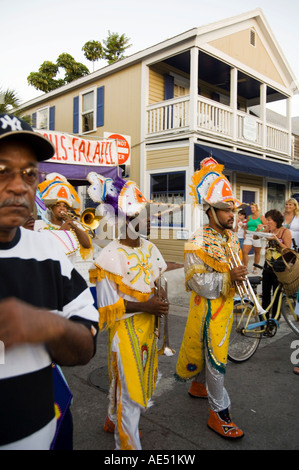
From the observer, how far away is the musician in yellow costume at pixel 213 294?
291cm

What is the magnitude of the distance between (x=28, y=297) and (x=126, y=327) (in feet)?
4.83

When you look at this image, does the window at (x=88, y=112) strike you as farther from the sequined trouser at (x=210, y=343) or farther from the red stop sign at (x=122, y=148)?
the sequined trouser at (x=210, y=343)

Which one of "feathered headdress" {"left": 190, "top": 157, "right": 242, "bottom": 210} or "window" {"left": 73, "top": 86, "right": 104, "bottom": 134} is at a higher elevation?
Answer: "window" {"left": 73, "top": 86, "right": 104, "bottom": 134}

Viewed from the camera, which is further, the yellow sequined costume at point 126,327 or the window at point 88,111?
the window at point 88,111

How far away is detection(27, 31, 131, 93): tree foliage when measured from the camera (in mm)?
25344

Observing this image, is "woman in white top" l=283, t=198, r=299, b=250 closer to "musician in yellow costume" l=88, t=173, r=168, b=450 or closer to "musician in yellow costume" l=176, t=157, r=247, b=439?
"musician in yellow costume" l=176, t=157, r=247, b=439

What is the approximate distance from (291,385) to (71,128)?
13928mm

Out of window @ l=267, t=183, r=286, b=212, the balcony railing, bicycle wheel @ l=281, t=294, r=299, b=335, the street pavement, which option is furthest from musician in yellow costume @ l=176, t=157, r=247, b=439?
window @ l=267, t=183, r=286, b=212

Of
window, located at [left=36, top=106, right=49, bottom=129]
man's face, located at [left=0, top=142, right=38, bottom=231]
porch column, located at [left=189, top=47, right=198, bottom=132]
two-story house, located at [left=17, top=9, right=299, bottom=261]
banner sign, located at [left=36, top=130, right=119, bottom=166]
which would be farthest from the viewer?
window, located at [left=36, top=106, right=49, bottom=129]

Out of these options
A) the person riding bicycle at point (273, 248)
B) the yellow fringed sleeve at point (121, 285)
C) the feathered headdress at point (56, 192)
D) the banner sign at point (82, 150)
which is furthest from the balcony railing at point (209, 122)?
the yellow fringed sleeve at point (121, 285)

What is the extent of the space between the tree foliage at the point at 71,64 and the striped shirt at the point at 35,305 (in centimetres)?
2705

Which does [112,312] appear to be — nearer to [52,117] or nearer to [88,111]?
[88,111]

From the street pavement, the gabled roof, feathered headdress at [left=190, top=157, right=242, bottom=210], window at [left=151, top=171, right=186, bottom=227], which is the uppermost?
the gabled roof
